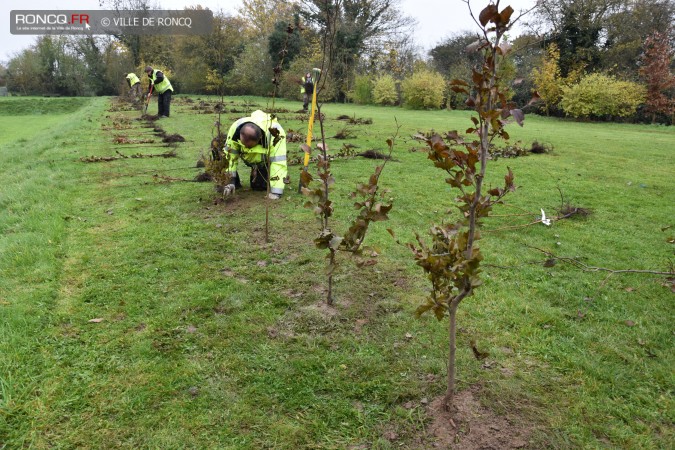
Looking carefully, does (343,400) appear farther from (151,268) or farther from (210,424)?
(151,268)

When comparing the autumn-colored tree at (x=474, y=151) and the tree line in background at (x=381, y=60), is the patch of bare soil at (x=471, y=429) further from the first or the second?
the tree line in background at (x=381, y=60)

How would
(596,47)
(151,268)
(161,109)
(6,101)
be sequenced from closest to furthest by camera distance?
(151,268) < (161,109) < (596,47) < (6,101)

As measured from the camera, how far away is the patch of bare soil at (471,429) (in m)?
2.22

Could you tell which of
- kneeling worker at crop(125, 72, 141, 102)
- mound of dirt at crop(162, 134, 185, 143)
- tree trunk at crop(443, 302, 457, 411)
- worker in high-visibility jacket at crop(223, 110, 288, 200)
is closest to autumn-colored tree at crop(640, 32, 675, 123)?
mound of dirt at crop(162, 134, 185, 143)

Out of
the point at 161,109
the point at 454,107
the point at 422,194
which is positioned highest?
the point at 454,107

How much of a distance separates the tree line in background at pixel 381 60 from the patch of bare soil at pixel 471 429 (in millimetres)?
10093

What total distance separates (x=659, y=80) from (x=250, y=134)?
23.1m

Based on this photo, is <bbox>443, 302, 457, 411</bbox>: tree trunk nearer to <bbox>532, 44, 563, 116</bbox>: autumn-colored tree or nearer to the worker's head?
the worker's head

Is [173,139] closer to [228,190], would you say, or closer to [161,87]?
[161,87]

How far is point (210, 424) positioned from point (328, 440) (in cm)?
66

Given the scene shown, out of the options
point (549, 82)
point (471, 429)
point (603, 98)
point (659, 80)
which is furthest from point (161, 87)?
point (659, 80)

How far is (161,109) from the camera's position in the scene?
16.9 m

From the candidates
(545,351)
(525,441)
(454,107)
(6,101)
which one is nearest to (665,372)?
(545,351)

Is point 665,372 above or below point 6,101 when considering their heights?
below
